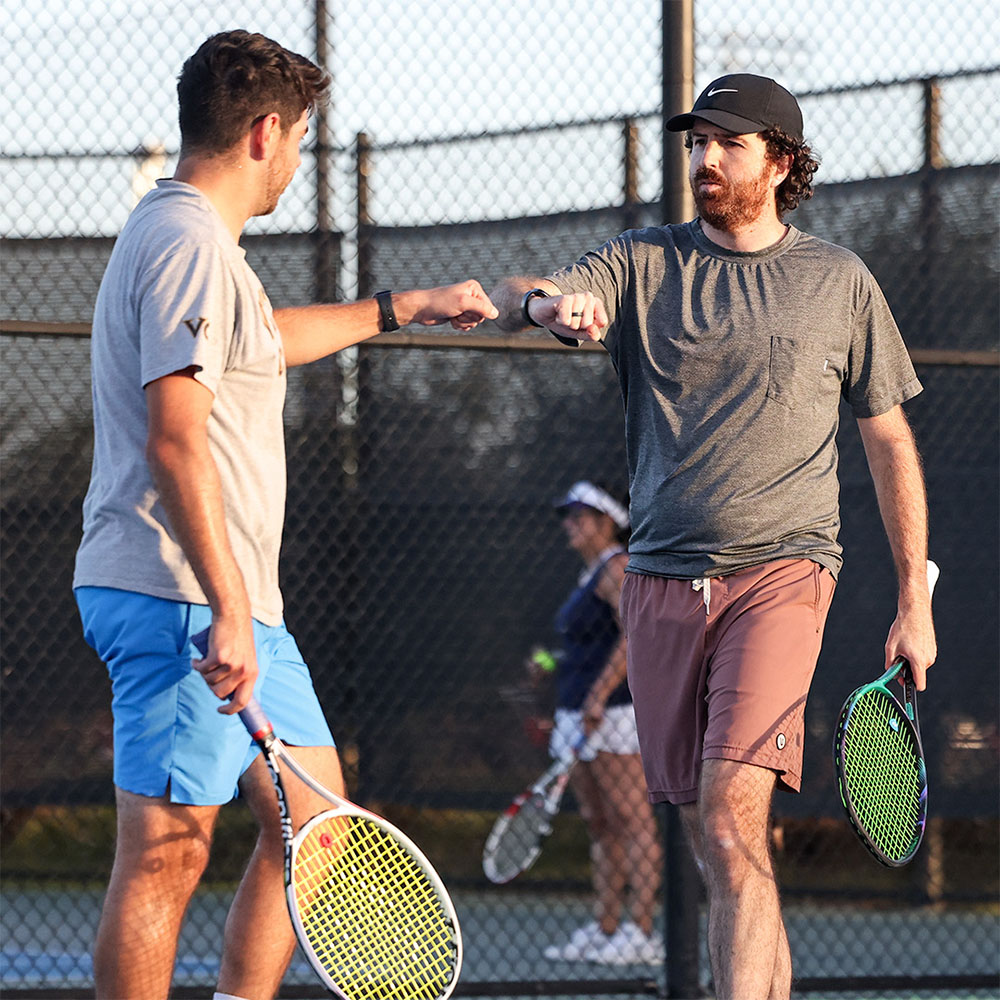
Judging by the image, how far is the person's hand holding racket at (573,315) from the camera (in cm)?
252

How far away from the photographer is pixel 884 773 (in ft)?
8.99

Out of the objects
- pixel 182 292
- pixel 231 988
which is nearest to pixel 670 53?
pixel 182 292

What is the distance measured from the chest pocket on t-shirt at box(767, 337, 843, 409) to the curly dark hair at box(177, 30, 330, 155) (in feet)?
Answer: 3.39

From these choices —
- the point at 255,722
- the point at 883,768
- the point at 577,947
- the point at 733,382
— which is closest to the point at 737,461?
the point at 733,382

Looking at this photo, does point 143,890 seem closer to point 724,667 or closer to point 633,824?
point 724,667

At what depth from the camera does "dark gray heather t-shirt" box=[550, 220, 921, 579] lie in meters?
2.73

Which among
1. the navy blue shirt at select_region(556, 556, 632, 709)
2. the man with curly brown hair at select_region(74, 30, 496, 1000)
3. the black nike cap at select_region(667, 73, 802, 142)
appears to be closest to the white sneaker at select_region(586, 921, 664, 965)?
the navy blue shirt at select_region(556, 556, 632, 709)

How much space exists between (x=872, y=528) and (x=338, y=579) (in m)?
1.99

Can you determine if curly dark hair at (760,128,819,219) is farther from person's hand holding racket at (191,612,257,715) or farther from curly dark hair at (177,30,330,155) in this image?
person's hand holding racket at (191,612,257,715)

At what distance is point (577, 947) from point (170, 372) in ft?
10.6

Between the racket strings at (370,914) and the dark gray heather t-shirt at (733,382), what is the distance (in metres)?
0.80

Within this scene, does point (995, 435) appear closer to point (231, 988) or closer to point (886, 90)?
point (886, 90)

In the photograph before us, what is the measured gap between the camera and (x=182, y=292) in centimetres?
222

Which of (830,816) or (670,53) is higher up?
(670,53)
